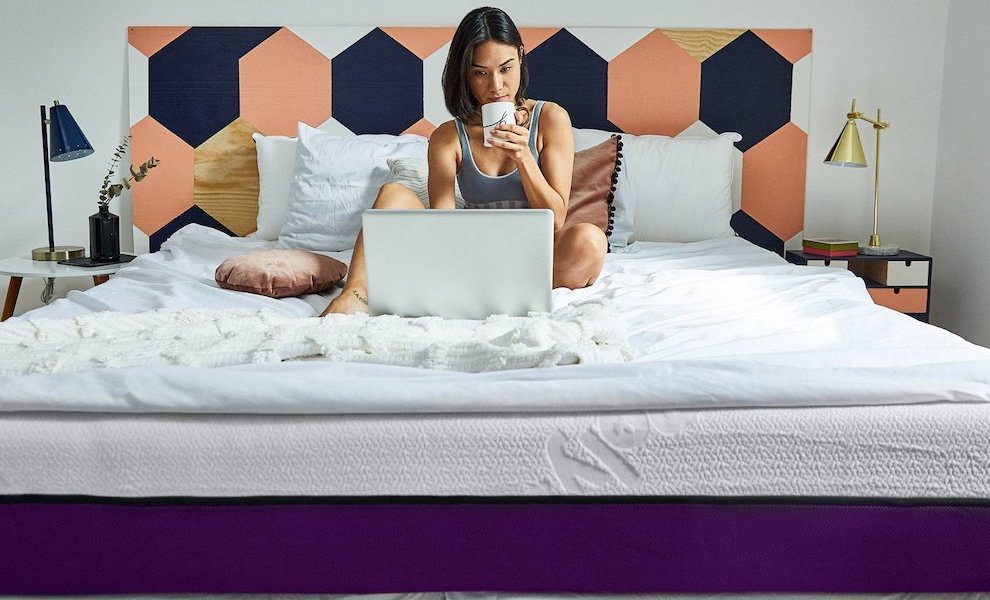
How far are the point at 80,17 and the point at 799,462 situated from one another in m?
3.10

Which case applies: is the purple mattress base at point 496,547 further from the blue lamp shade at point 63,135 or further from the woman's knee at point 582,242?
the blue lamp shade at point 63,135

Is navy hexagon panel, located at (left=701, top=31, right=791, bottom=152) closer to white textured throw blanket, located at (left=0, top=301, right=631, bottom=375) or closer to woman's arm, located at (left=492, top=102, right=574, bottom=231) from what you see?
woman's arm, located at (left=492, top=102, right=574, bottom=231)

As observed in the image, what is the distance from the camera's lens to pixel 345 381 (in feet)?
3.85

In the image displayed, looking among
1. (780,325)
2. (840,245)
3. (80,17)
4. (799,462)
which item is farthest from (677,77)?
(799,462)

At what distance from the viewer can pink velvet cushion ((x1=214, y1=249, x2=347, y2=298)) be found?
2.06 metres

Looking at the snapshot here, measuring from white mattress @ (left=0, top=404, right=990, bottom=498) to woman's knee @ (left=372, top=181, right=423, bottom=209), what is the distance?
40.9 inches

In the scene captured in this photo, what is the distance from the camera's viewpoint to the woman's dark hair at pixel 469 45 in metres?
2.09

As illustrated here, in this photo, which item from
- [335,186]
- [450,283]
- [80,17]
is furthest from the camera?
[80,17]

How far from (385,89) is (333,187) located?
58 centimetres

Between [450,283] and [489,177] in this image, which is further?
[489,177]

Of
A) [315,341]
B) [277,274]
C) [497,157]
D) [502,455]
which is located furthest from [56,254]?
[502,455]

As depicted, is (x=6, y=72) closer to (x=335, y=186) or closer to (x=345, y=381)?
(x=335, y=186)

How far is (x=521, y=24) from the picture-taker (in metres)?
3.31

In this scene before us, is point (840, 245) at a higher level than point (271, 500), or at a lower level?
higher
